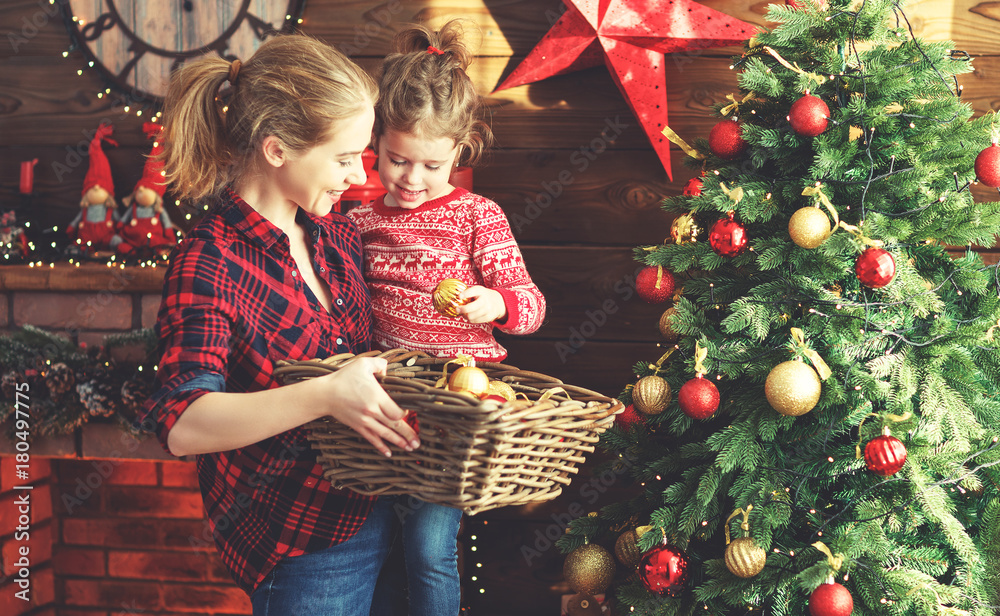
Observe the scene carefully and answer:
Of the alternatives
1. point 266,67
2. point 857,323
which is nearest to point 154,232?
point 266,67

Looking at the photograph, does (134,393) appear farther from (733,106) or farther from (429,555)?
(733,106)

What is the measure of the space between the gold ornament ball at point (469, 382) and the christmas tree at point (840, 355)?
37cm

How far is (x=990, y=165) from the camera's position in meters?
1.13

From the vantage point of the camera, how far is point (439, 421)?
0.85m

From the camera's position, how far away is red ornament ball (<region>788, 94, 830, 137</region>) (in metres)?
1.13

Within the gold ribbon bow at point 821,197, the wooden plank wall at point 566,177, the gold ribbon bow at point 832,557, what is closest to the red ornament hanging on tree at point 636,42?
the wooden plank wall at point 566,177

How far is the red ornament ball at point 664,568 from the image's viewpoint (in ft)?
3.81

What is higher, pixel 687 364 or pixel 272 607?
pixel 687 364

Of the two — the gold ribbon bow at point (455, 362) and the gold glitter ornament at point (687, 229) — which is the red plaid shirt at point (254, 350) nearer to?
the gold ribbon bow at point (455, 362)

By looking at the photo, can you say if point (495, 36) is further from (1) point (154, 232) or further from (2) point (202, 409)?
(2) point (202, 409)

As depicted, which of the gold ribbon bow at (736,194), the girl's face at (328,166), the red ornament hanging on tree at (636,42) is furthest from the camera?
the red ornament hanging on tree at (636,42)

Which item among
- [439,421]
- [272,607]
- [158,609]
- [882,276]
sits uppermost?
[882,276]

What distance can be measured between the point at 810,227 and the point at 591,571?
752 mm

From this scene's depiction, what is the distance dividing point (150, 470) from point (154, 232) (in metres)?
0.75
